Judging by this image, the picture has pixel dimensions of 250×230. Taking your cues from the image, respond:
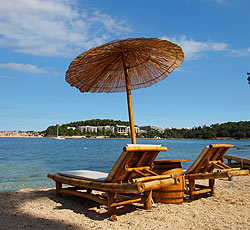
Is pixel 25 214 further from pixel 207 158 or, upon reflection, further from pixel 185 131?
pixel 185 131

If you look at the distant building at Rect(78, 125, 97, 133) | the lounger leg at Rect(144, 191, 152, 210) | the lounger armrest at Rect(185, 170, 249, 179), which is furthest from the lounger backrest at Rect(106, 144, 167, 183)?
the distant building at Rect(78, 125, 97, 133)

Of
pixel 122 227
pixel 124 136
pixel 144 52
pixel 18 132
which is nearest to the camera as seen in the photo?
pixel 122 227

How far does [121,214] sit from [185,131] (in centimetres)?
11492

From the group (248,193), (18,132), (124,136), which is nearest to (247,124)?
(124,136)

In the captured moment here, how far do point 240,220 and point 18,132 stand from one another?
683ft

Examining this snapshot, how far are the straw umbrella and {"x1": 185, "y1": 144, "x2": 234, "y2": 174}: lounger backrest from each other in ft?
3.92

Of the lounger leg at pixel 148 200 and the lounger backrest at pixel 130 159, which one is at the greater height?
the lounger backrest at pixel 130 159

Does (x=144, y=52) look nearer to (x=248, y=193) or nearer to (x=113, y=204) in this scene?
(x=113, y=204)

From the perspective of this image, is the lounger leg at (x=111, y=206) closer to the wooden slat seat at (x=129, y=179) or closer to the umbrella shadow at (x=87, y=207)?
the wooden slat seat at (x=129, y=179)

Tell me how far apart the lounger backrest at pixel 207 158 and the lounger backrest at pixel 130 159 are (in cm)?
118

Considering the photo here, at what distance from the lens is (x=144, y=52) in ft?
15.4

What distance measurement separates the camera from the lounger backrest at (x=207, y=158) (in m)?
4.48

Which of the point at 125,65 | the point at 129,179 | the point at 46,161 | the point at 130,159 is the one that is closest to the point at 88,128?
the point at 46,161

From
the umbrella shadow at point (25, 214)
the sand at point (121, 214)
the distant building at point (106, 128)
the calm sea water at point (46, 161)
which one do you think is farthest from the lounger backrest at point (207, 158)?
the distant building at point (106, 128)
